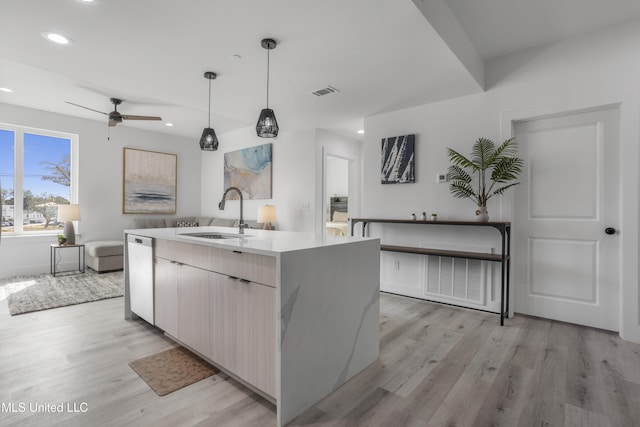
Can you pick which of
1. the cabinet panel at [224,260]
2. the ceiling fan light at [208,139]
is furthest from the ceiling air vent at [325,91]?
the cabinet panel at [224,260]

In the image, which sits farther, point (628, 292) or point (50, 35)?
point (628, 292)

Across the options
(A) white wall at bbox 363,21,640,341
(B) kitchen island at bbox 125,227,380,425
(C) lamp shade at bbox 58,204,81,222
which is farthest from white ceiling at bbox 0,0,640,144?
(C) lamp shade at bbox 58,204,81,222

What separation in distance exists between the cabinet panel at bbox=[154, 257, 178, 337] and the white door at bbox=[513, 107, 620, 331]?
3.19 metres

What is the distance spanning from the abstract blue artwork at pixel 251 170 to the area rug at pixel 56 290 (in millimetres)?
2556

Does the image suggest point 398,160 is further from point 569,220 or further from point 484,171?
point 569,220

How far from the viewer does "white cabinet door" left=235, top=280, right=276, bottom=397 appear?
165 cm

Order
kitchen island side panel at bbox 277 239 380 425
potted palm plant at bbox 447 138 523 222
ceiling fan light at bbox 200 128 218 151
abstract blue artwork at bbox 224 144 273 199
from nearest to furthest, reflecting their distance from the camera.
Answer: kitchen island side panel at bbox 277 239 380 425 → potted palm plant at bbox 447 138 523 222 → ceiling fan light at bbox 200 128 218 151 → abstract blue artwork at bbox 224 144 273 199

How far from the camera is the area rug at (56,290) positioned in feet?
11.4

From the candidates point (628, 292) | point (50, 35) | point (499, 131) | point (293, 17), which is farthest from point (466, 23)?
point (50, 35)

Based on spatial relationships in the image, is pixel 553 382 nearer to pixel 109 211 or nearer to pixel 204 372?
pixel 204 372

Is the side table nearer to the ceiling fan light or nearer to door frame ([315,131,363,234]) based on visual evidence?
the ceiling fan light

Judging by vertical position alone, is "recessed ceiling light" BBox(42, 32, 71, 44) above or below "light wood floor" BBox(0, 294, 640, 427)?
above

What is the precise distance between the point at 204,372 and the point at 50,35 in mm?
2642

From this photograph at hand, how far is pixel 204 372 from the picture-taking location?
2076mm
